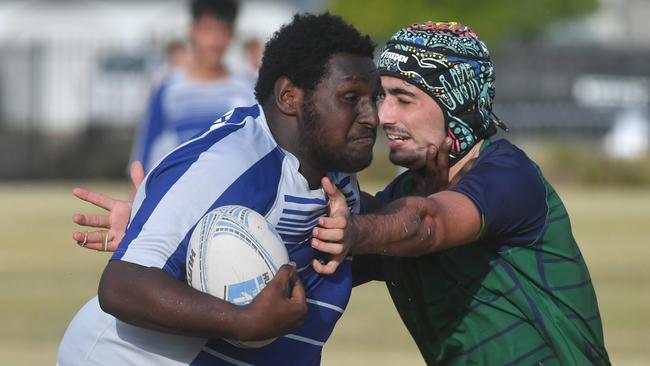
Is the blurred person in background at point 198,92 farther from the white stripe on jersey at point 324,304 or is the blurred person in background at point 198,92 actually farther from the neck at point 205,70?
the white stripe on jersey at point 324,304

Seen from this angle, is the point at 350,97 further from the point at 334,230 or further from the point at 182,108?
the point at 182,108

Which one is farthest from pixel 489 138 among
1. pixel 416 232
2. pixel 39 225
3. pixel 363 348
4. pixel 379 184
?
pixel 379 184

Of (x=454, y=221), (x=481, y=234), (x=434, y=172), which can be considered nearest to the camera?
(x=454, y=221)

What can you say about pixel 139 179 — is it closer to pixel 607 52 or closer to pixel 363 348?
pixel 363 348

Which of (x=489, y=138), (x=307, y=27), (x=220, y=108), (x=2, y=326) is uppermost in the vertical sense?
(x=307, y=27)

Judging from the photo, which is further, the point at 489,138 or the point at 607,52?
the point at 607,52

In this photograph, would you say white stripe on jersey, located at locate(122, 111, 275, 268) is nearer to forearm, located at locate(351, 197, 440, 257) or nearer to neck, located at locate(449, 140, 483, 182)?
forearm, located at locate(351, 197, 440, 257)

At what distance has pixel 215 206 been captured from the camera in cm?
417

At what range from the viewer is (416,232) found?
447 centimetres

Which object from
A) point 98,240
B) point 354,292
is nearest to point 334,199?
point 98,240

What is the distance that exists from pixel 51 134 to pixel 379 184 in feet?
26.6

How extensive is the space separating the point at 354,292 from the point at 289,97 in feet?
27.5

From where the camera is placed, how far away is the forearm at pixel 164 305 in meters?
3.98

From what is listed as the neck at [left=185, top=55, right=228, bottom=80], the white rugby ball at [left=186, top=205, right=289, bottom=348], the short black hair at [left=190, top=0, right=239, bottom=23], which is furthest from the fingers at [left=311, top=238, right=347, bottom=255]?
the neck at [left=185, top=55, right=228, bottom=80]
